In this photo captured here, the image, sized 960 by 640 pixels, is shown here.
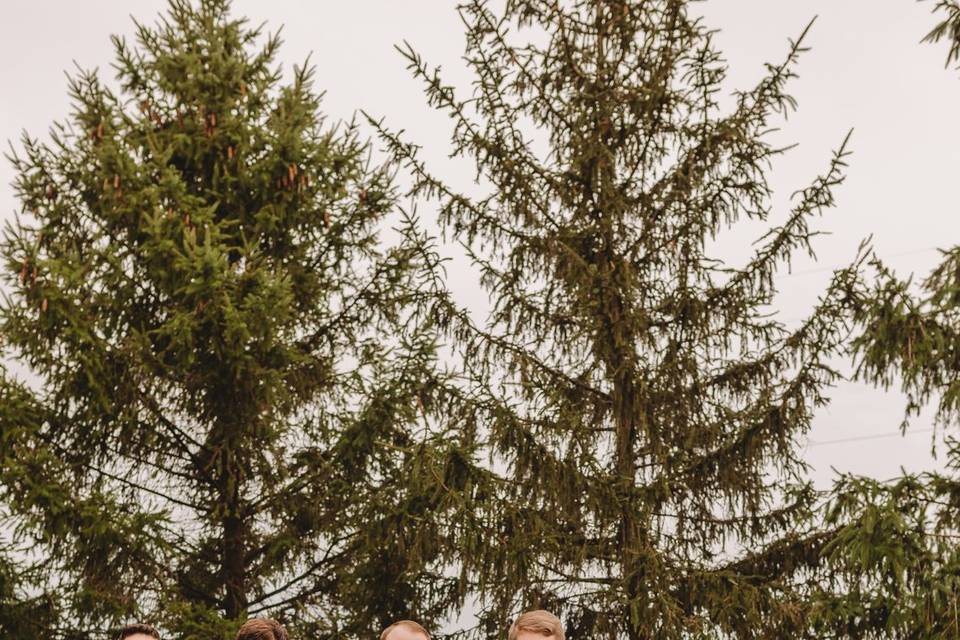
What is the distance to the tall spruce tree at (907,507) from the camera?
6438 millimetres

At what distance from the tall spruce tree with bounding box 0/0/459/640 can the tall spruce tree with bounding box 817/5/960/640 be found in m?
3.38

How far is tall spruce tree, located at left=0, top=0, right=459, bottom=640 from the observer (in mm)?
8641

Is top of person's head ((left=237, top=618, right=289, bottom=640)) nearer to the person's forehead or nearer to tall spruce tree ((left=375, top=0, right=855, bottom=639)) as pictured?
the person's forehead

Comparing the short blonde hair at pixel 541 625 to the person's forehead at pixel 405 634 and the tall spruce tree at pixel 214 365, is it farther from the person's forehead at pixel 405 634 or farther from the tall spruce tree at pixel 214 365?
the tall spruce tree at pixel 214 365

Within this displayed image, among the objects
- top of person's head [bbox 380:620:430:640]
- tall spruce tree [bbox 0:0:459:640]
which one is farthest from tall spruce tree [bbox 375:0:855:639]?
top of person's head [bbox 380:620:430:640]

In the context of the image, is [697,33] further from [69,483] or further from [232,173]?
[69,483]

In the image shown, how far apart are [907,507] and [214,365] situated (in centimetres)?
598

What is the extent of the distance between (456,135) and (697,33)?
2658 mm

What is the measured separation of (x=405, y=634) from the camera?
4926mm

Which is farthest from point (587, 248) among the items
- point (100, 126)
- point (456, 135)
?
point (100, 126)

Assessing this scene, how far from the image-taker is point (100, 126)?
376 inches

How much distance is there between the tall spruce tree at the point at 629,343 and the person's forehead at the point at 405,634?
346cm

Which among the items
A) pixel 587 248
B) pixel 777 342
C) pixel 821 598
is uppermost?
pixel 587 248

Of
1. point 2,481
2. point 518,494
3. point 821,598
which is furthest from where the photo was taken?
point 518,494
